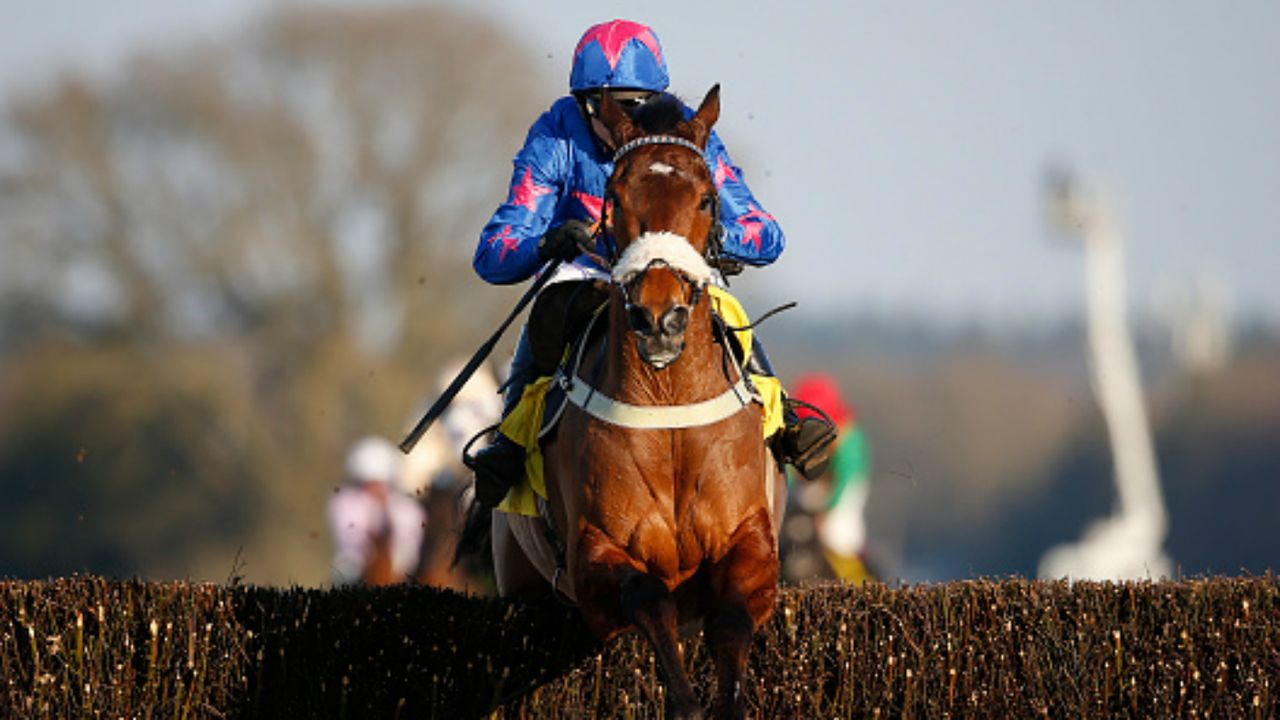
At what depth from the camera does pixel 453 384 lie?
23.0 ft

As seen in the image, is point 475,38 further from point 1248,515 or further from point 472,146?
point 1248,515

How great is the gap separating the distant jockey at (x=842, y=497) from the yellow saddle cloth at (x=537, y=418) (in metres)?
5.46

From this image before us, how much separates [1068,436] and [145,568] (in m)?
14.2

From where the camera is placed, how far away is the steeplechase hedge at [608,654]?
269 inches

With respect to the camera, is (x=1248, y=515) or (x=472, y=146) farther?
(x=472, y=146)

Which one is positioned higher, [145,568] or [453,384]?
[145,568]

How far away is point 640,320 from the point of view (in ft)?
17.7

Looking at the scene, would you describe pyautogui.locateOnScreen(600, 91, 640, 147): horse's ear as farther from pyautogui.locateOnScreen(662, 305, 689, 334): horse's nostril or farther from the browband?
pyautogui.locateOnScreen(662, 305, 689, 334): horse's nostril

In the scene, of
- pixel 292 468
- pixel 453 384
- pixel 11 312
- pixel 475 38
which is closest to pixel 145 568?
pixel 292 468

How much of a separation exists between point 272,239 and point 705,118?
24918mm

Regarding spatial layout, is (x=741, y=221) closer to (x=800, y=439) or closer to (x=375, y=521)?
(x=800, y=439)

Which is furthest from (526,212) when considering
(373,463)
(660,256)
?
(373,463)

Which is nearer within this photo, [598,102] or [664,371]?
[664,371]

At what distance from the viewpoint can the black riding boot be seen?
6750 millimetres
